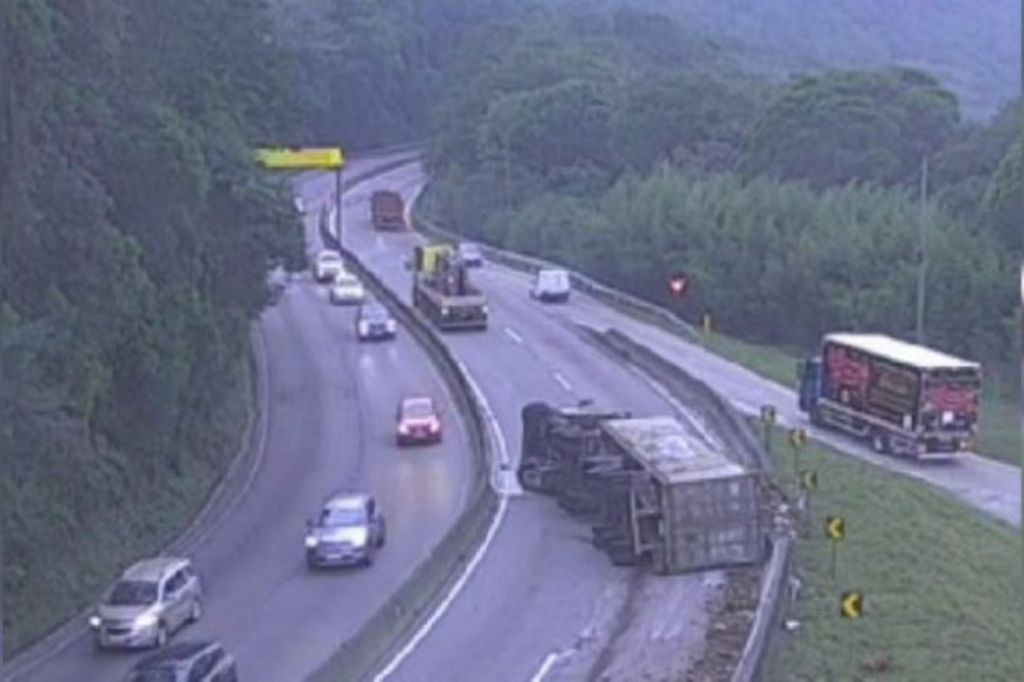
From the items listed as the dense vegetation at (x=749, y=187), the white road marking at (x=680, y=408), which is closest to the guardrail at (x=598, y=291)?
the dense vegetation at (x=749, y=187)

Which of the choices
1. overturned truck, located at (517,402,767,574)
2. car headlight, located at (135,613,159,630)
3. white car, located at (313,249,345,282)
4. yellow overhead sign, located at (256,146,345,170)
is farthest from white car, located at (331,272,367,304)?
car headlight, located at (135,613,159,630)

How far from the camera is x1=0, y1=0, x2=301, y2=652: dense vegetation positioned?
34125mm

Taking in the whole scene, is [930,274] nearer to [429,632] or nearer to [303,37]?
[429,632]

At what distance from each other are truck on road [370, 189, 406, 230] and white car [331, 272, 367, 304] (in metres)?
27.5

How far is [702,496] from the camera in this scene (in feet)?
120

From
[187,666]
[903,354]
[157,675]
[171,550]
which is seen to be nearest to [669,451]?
[171,550]

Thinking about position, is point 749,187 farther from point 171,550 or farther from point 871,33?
point 871,33

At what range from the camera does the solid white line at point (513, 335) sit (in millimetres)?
66438

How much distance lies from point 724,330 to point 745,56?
7967 cm

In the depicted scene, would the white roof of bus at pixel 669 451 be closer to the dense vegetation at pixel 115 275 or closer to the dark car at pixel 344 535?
the dark car at pixel 344 535

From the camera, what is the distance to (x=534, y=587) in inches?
1427

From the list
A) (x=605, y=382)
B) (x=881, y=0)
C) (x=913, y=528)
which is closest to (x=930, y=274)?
(x=605, y=382)

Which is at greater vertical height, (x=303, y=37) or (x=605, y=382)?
(x=303, y=37)

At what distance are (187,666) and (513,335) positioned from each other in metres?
39.3
